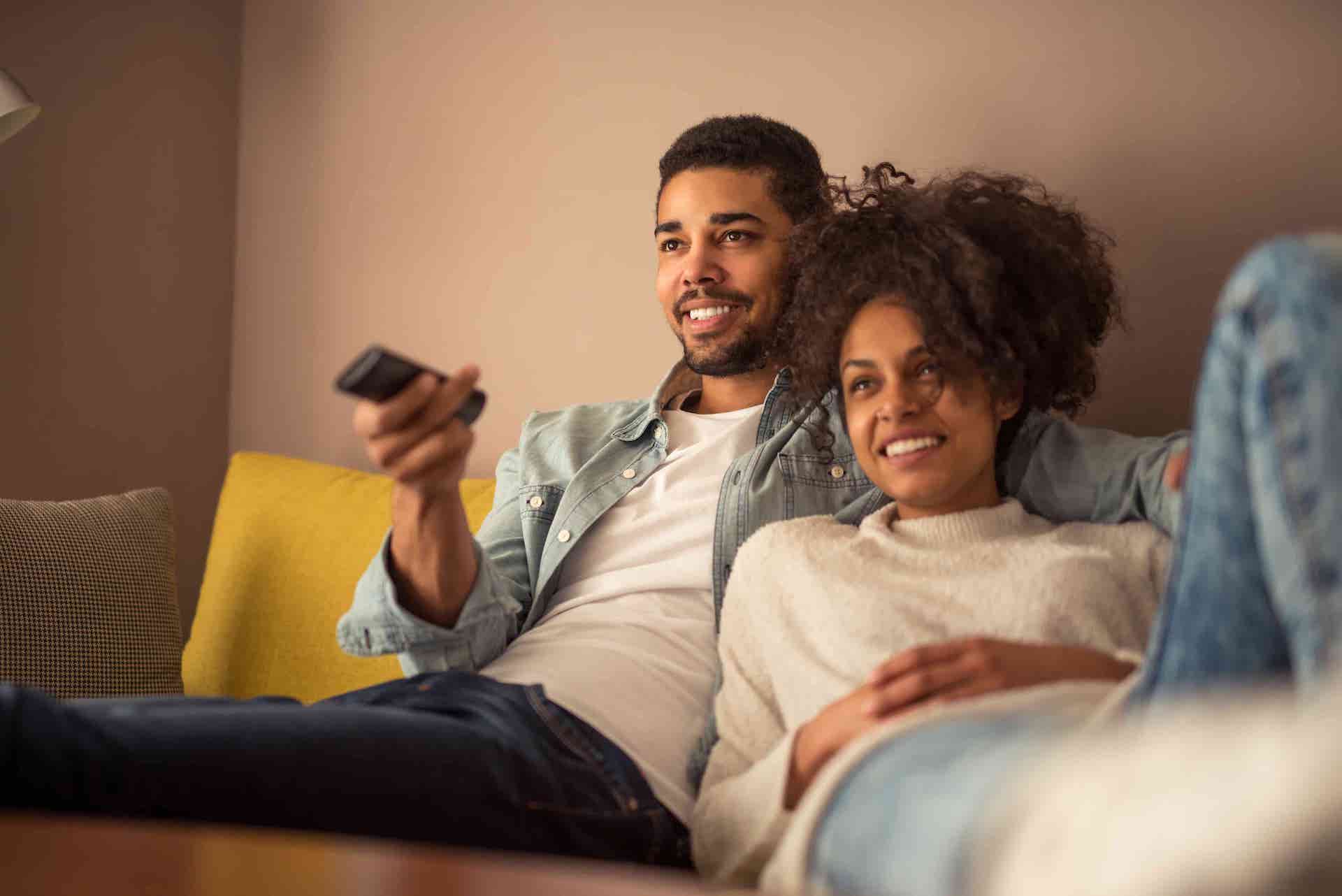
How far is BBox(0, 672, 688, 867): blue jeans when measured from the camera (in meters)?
0.92

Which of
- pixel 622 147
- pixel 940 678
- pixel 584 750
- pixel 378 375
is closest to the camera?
pixel 940 678

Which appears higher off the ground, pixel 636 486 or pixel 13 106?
pixel 13 106

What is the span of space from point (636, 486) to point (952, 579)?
0.52 metres

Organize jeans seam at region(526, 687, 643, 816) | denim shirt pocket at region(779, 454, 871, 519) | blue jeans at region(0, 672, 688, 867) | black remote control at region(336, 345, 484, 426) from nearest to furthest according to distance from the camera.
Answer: blue jeans at region(0, 672, 688, 867) → black remote control at region(336, 345, 484, 426) → jeans seam at region(526, 687, 643, 816) → denim shirt pocket at region(779, 454, 871, 519)

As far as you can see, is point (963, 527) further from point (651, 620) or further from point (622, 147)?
point (622, 147)

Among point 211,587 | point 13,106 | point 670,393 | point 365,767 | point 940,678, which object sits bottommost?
point 211,587

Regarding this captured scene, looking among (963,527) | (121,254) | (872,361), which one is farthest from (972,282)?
(121,254)

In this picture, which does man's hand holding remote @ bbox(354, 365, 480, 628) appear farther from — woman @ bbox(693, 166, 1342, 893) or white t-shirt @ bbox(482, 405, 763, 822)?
woman @ bbox(693, 166, 1342, 893)

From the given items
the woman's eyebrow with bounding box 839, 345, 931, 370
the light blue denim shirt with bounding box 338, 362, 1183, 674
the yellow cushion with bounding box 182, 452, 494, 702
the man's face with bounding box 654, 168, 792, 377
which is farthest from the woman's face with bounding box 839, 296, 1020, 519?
the yellow cushion with bounding box 182, 452, 494, 702

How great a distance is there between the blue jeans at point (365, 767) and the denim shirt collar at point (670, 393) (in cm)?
48

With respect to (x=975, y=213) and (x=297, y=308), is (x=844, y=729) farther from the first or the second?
(x=297, y=308)

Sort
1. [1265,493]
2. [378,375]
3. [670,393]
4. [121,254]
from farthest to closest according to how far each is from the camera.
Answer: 1. [121,254]
2. [670,393]
3. [378,375]
4. [1265,493]

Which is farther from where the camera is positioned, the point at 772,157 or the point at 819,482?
the point at 772,157

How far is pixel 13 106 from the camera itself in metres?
1.85
